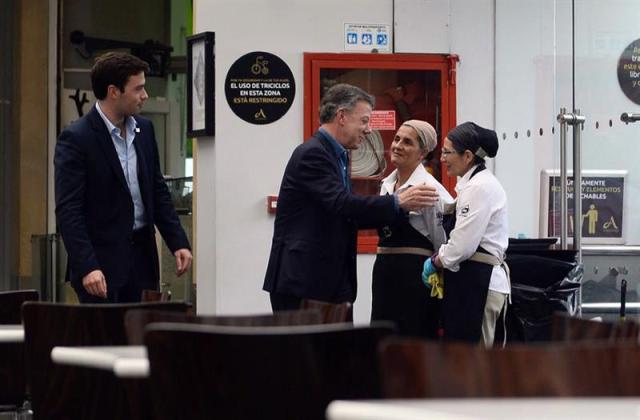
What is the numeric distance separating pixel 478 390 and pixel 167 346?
75 centimetres

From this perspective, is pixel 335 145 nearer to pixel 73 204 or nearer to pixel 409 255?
pixel 409 255

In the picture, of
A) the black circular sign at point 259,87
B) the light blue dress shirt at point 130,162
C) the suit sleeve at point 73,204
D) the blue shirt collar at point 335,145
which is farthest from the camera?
the black circular sign at point 259,87

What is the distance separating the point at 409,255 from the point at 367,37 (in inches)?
102

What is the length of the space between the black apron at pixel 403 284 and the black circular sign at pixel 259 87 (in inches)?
90.5

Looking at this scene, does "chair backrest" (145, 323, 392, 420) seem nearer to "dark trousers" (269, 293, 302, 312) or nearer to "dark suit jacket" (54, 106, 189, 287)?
"dark suit jacket" (54, 106, 189, 287)

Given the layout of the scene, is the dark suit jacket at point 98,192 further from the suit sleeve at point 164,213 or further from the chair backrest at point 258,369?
the chair backrest at point 258,369

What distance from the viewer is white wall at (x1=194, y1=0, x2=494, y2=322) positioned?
9.28 meters

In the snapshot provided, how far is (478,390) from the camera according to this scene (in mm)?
2498

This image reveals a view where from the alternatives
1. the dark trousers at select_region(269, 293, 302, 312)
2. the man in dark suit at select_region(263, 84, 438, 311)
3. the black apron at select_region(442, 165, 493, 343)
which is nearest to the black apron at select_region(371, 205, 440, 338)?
the black apron at select_region(442, 165, 493, 343)

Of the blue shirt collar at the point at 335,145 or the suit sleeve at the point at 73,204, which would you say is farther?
the blue shirt collar at the point at 335,145

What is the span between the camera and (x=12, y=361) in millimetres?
4711

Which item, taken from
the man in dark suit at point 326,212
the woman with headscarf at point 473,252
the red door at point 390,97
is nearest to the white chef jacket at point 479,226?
the woman with headscarf at point 473,252

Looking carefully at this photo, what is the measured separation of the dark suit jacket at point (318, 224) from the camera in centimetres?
666

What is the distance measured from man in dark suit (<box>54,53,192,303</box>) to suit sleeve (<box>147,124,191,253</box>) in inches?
1.4
